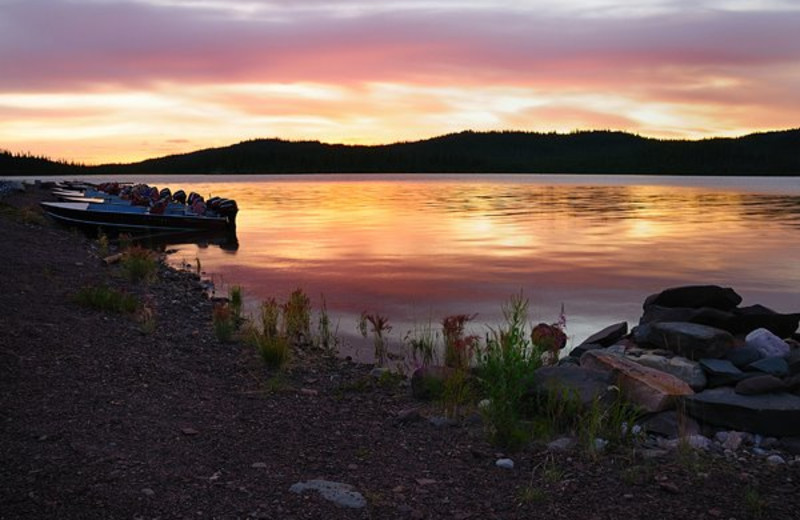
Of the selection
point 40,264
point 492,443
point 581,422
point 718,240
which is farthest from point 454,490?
point 718,240

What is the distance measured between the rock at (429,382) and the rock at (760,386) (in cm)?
327

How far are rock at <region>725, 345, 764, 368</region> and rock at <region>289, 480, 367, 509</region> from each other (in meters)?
6.35

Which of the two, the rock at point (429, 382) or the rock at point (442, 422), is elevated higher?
the rock at point (429, 382)

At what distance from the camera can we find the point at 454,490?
594 cm

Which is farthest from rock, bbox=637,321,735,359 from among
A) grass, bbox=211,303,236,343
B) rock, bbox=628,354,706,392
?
grass, bbox=211,303,236,343

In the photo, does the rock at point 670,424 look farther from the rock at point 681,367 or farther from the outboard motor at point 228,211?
the outboard motor at point 228,211

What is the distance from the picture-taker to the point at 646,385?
8195 mm

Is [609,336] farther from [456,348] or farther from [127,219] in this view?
[127,219]

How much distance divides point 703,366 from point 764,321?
3.19 meters

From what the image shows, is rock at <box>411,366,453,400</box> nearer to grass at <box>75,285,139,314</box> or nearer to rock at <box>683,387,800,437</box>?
rock at <box>683,387,800,437</box>

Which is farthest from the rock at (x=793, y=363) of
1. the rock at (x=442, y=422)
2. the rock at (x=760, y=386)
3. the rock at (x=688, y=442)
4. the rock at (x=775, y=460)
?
the rock at (x=442, y=422)

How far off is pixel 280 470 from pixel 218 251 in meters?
25.2

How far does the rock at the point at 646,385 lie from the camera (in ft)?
26.4

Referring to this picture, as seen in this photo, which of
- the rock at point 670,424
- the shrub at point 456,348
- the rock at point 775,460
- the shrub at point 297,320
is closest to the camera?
the rock at point 775,460
